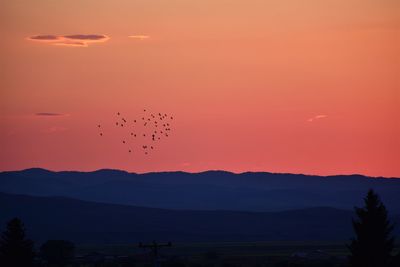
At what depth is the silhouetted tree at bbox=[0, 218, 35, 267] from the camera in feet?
207

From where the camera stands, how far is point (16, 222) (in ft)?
213

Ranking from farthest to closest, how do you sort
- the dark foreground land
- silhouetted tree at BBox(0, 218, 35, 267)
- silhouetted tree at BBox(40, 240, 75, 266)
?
silhouetted tree at BBox(40, 240, 75, 266) → the dark foreground land → silhouetted tree at BBox(0, 218, 35, 267)

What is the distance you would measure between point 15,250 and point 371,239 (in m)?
19.0

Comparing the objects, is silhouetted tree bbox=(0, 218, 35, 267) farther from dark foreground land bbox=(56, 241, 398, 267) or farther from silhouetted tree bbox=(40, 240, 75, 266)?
silhouetted tree bbox=(40, 240, 75, 266)

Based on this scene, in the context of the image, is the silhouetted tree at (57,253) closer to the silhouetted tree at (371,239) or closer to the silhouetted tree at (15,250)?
Result: the silhouetted tree at (15,250)

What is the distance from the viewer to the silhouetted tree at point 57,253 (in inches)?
4673

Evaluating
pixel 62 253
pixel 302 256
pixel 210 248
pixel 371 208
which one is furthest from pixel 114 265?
pixel 210 248

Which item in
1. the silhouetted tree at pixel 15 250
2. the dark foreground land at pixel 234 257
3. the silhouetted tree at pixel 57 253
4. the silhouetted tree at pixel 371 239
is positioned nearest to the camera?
the silhouetted tree at pixel 371 239

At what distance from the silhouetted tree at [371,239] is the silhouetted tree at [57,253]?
6291 cm

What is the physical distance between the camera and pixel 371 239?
56031mm

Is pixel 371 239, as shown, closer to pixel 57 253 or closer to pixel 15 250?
pixel 15 250

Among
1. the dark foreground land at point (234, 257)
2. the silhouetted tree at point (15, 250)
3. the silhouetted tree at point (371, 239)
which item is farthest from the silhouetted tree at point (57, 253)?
the silhouetted tree at point (371, 239)

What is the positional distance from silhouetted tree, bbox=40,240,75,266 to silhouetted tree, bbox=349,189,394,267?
206 ft

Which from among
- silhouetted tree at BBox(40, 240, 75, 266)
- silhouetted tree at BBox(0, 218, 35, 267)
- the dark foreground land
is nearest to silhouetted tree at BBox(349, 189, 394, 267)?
silhouetted tree at BBox(0, 218, 35, 267)
